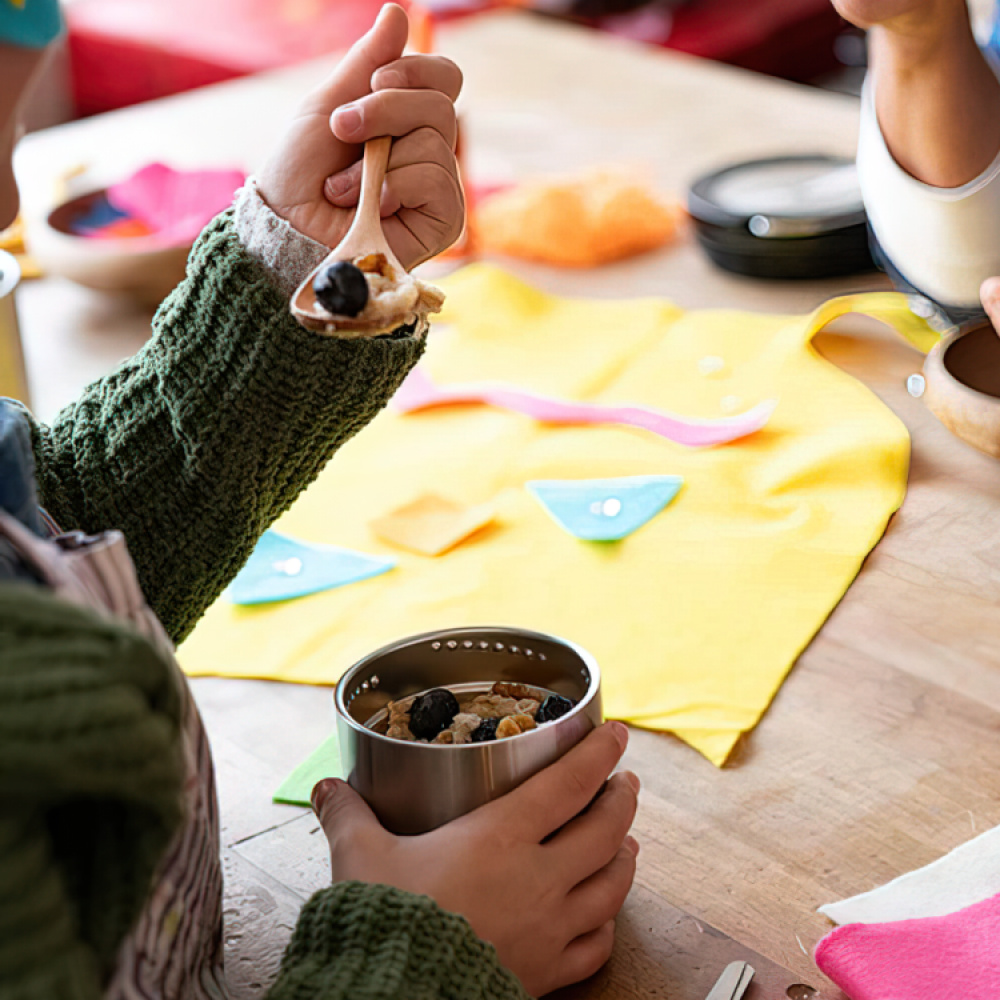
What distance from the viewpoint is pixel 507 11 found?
1.91 m

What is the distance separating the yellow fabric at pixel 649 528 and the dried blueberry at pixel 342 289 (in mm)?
221

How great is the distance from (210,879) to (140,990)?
0.18ft

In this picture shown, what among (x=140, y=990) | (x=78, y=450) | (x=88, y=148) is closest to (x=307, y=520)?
(x=78, y=450)

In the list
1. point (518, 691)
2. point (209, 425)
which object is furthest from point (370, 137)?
point (518, 691)

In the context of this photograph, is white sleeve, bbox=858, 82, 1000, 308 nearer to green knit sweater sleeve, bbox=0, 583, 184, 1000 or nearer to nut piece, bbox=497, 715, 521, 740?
nut piece, bbox=497, 715, 521, 740

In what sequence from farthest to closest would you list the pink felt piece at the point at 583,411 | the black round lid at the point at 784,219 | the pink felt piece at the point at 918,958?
the black round lid at the point at 784,219 → the pink felt piece at the point at 583,411 → the pink felt piece at the point at 918,958

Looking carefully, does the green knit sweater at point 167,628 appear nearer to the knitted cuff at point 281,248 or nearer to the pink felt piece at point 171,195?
the knitted cuff at point 281,248

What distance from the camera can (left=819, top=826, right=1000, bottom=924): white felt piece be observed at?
46 cm

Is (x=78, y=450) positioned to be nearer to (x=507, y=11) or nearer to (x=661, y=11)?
(x=507, y=11)

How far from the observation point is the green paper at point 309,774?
21.5 inches

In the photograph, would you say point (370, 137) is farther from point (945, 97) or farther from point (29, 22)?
point (945, 97)

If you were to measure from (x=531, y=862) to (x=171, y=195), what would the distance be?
2.76ft

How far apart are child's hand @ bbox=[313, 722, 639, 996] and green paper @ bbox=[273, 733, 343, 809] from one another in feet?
0.27

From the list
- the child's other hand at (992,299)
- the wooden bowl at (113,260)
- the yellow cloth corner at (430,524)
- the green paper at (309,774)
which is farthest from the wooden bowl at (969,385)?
the wooden bowl at (113,260)
